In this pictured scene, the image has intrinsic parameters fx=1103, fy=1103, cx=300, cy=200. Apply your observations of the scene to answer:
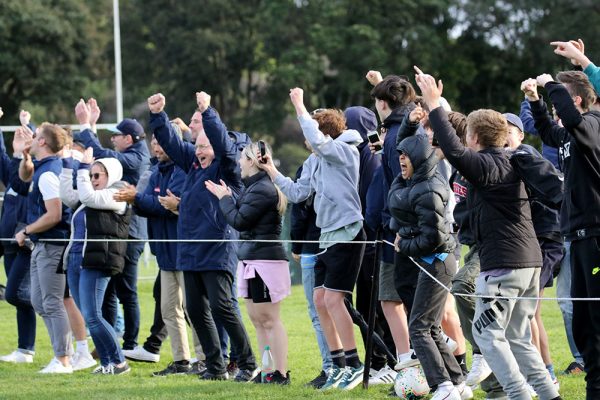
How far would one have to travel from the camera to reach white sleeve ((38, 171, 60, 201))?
10031 mm

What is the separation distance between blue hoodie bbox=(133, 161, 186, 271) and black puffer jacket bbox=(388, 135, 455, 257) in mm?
2899

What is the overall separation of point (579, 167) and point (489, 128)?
621 millimetres

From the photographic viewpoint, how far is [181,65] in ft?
→ 156

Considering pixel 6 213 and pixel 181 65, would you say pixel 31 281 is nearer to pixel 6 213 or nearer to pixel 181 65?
pixel 6 213

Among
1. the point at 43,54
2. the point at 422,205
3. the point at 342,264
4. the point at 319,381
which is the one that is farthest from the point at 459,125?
the point at 43,54

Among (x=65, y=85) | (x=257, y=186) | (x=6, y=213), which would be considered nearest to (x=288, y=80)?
(x=65, y=85)

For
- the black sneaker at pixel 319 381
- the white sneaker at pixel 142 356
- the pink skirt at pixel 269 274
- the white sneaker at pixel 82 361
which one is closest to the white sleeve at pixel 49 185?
the white sneaker at pixel 82 361

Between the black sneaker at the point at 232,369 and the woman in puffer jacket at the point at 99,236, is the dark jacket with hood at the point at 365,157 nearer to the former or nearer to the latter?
the black sneaker at the point at 232,369

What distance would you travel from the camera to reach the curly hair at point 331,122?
334 inches

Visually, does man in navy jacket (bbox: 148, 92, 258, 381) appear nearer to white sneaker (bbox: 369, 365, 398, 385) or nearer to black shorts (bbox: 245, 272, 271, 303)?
black shorts (bbox: 245, 272, 271, 303)

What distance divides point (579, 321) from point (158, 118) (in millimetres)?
4016

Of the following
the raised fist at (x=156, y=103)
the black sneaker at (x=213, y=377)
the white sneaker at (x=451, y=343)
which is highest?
the raised fist at (x=156, y=103)

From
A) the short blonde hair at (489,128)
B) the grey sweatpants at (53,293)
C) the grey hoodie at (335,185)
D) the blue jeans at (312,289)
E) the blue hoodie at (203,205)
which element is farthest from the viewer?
the grey sweatpants at (53,293)

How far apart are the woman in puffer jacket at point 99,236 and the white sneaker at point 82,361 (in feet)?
1.43
